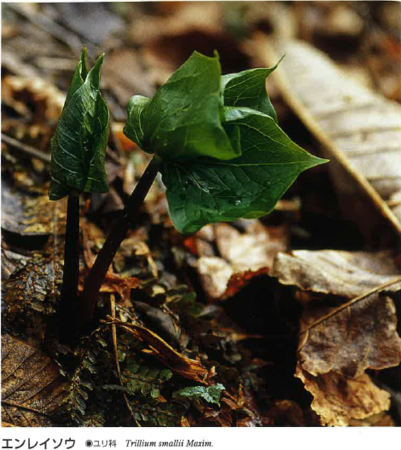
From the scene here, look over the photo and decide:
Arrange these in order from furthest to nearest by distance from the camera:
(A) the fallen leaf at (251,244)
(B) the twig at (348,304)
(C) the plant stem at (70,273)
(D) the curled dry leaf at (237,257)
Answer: (A) the fallen leaf at (251,244) → (D) the curled dry leaf at (237,257) → (B) the twig at (348,304) → (C) the plant stem at (70,273)

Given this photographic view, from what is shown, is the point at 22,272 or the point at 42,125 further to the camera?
the point at 42,125

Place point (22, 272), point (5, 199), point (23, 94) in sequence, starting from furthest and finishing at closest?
point (23, 94) → point (5, 199) → point (22, 272)


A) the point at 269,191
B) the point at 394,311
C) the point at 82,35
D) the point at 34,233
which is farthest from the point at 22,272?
the point at 82,35

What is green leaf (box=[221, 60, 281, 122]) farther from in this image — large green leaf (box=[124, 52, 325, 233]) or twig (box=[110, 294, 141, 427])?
twig (box=[110, 294, 141, 427])

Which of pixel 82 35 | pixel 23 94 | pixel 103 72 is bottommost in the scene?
pixel 23 94

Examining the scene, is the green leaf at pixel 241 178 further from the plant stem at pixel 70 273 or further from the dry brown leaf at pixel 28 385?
the dry brown leaf at pixel 28 385

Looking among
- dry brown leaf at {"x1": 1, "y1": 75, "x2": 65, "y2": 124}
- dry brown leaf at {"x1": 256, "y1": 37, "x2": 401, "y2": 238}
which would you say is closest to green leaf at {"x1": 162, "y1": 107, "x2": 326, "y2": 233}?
dry brown leaf at {"x1": 256, "y1": 37, "x2": 401, "y2": 238}

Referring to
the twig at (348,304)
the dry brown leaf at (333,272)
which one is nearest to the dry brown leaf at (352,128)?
the dry brown leaf at (333,272)
